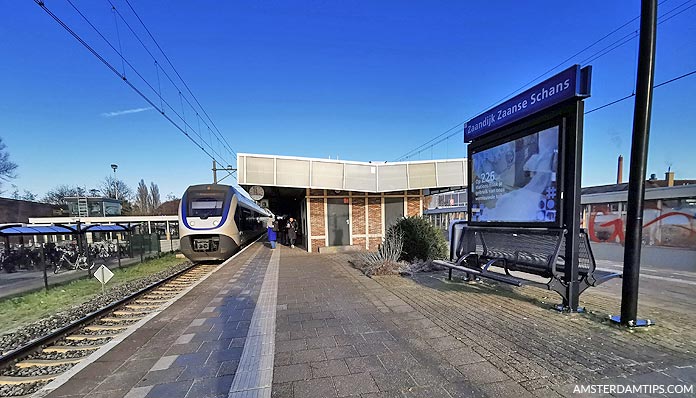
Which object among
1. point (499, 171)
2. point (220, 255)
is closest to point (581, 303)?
point (499, 171)

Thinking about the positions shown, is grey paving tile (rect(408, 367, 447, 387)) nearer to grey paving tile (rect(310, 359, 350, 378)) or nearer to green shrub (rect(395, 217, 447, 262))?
grey paving tile (rect(310, 359, 350, 378))

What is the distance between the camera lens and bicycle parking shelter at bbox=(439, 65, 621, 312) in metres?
4.34

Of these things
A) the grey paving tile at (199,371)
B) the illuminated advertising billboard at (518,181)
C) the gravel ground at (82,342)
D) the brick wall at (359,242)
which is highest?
the illuminated advertising billboard at (518,181)

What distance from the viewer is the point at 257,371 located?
2.94m

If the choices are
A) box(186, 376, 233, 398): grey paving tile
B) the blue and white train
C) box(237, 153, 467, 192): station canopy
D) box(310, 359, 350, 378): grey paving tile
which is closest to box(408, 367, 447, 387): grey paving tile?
box(310, 359, 350, 378): grey paving tile

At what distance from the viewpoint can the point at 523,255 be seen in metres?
5.47

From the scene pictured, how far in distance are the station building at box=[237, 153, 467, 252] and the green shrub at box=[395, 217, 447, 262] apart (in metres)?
3.47

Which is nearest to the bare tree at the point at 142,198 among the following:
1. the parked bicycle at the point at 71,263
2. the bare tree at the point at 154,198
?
the bare tree at the point at 154,198

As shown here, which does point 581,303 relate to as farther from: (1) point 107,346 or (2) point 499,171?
(1) point 107,346

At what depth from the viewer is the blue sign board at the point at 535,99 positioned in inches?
162

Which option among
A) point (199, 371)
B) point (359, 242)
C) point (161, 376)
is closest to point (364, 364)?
point (199, 371)

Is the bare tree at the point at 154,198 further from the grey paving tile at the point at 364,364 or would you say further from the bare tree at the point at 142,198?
the grey paving tile at the point at 364,364

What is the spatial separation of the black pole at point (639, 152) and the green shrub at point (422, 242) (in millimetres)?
5198

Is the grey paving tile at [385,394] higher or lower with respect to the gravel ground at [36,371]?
higher
